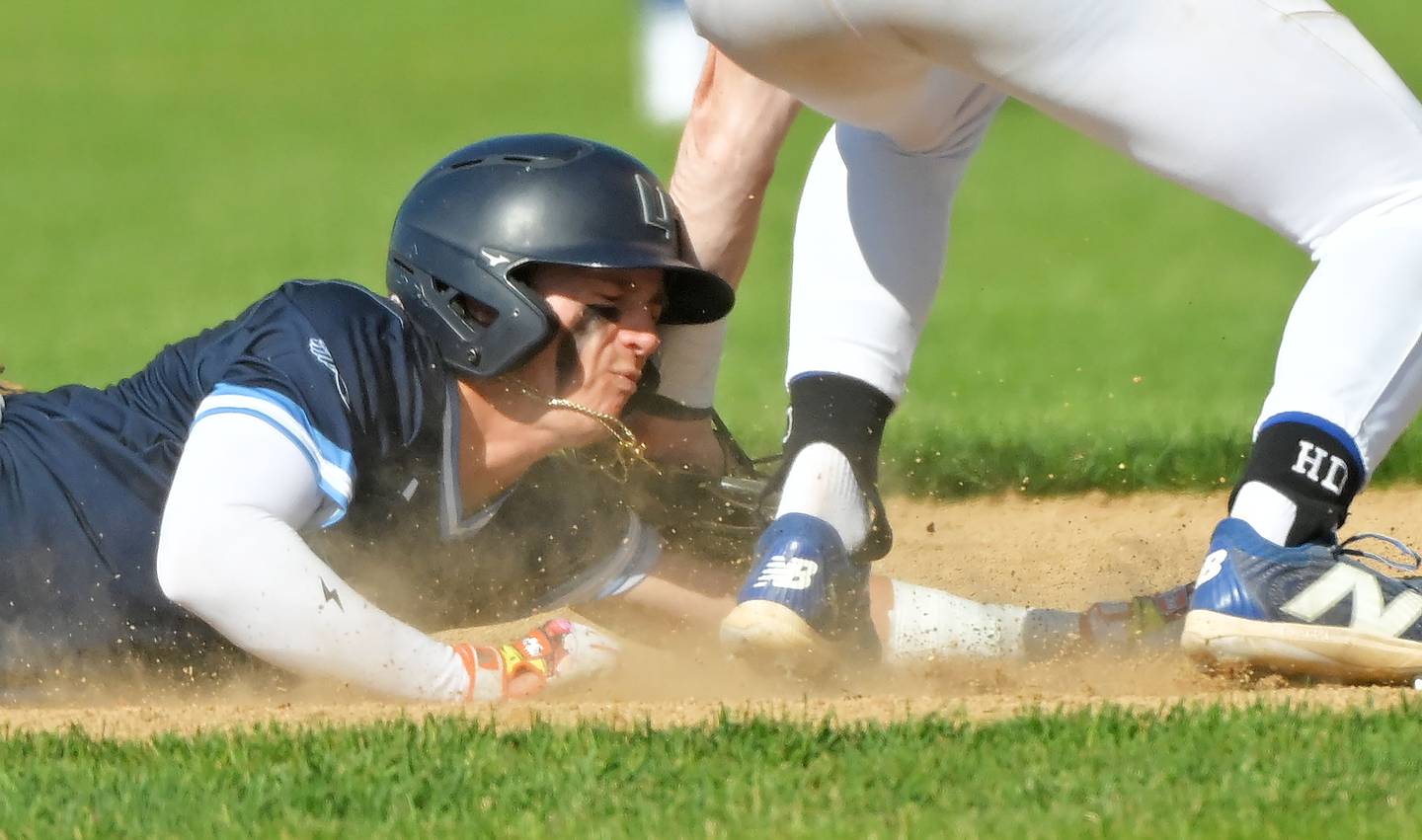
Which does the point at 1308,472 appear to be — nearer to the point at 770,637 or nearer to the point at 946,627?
the point at 770,637

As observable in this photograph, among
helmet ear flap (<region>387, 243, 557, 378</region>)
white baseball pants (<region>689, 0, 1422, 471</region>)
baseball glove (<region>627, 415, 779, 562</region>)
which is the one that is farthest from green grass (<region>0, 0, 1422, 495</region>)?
white baseball pants (<region>689, 0, 1422, 471</region>)

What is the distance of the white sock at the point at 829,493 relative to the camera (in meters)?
4.52

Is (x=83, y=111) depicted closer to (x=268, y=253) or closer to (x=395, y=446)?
(x=268, y=253)

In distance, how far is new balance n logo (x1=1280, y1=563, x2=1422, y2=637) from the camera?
3.84m

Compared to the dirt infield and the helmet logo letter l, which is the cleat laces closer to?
the dirt infield

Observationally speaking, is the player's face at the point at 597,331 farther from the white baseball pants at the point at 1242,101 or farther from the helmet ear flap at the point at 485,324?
the white baseball pants at the point at 1242,101

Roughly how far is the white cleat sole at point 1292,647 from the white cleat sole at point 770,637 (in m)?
0.75

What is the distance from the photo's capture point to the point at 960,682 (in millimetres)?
4582

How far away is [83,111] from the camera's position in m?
22.7

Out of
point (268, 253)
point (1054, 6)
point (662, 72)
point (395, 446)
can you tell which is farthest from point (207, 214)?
point (1054, 6)

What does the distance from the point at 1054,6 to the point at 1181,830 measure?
4.67 ft

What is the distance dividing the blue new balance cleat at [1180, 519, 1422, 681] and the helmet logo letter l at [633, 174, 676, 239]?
1.43 meters

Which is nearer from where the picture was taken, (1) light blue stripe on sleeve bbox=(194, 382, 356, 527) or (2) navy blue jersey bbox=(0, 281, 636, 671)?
(1) light blue stripe on sleeve bbox=(194, 382, 356, 527)

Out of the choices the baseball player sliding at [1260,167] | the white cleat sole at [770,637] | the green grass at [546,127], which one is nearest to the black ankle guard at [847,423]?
the baseball player sliding at [1260,167]
